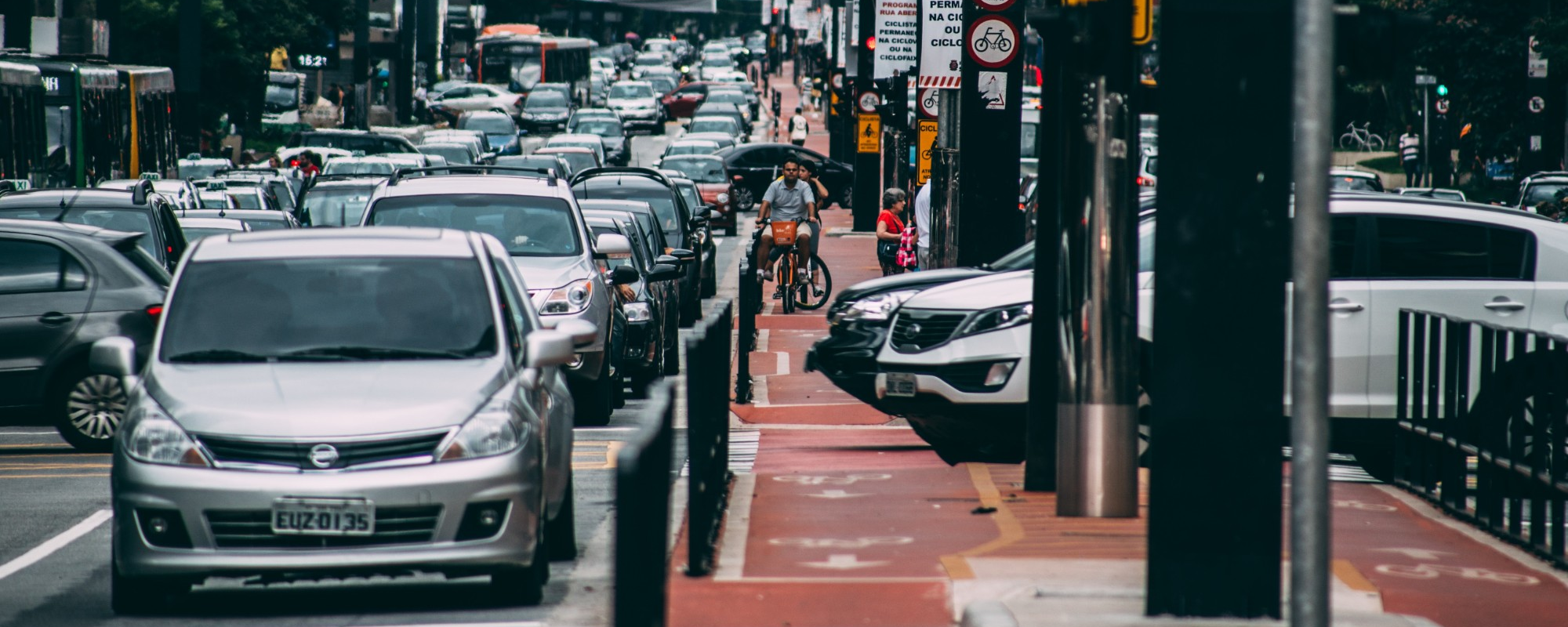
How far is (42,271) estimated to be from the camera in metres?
13.5

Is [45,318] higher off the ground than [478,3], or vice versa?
[478,3]

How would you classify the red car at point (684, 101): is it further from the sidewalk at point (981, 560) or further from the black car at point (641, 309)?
the sidewalk at point (981, 560)

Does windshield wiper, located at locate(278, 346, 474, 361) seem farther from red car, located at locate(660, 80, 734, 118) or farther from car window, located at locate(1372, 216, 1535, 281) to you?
red car, located at locate(660, 80, 734, 118)

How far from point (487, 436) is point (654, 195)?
18662 mm

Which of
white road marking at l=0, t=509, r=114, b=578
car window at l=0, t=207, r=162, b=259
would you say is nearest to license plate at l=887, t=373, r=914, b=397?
white road marking at l=0, t=509, r=114, b=578

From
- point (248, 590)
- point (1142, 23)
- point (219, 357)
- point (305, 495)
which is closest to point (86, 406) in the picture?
point (248, 590)

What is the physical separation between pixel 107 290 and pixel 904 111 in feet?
44.9

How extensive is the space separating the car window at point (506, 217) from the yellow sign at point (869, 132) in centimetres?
2100

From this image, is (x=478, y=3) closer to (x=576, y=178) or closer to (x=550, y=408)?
(x=576, y=178)

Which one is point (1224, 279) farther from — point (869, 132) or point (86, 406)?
point (869, 132)

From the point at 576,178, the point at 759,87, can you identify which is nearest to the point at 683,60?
the point at 759,87

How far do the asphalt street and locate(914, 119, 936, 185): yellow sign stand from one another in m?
11.2

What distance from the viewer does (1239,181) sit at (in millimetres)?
6734

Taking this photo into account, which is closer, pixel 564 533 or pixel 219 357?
pixel 219 357
